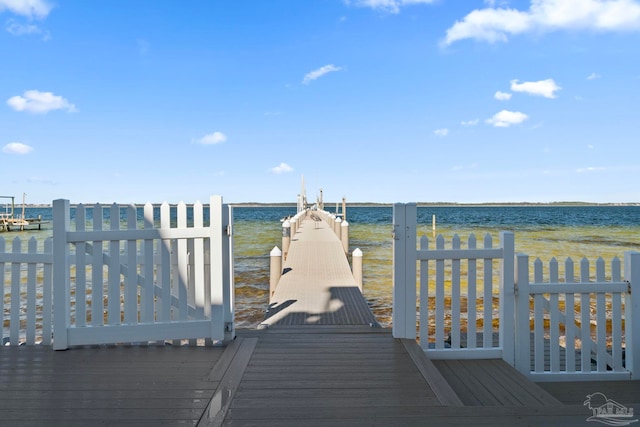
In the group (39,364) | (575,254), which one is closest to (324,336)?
(39,364)

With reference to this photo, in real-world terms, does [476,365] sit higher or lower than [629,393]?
higher

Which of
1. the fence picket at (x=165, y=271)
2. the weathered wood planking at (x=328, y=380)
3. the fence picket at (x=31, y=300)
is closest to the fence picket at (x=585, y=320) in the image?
the weathered wood planking at (x=328, y=380)

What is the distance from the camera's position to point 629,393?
337 centimetres

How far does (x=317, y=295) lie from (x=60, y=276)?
397 centimetres

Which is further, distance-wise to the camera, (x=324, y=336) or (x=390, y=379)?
(x=324, y=336)

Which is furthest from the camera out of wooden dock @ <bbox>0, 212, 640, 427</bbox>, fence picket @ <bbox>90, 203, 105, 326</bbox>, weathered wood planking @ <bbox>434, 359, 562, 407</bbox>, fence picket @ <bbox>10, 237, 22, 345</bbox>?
fence picket @ <bbox>10, 237, 22, 345</bbox>

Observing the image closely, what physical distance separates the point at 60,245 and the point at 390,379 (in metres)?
2.85

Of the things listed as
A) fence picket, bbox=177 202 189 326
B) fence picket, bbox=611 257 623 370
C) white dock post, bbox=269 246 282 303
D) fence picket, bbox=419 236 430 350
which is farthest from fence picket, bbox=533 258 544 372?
white dock post, bbox=269 246 282 303

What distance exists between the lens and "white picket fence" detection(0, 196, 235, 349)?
11.2 ft

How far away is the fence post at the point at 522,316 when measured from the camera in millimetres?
3488

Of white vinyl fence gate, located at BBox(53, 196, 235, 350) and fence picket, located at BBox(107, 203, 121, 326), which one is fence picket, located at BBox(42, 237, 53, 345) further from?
fence picket, located at BBox(107, 203, 121, 326)

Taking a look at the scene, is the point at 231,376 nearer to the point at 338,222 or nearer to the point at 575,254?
the point at 338,222

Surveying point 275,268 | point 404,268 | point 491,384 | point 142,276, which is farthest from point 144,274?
point 275,268

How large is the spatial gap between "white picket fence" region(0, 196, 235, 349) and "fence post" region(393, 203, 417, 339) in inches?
59.1
